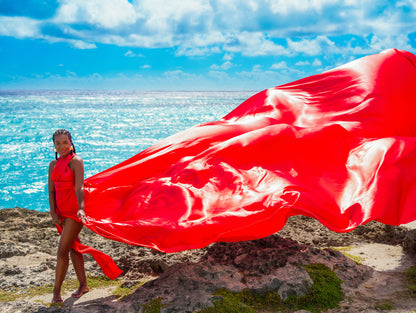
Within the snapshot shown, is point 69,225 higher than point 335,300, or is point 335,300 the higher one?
point 69,225

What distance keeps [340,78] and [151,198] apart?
283 cm

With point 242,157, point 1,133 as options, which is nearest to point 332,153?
point 242,157

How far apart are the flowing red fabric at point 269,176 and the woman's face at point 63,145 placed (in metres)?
0.47

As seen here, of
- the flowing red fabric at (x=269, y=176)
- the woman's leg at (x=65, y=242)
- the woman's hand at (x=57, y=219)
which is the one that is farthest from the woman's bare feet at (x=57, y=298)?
the flowing red fabric at (x=269, y=176)

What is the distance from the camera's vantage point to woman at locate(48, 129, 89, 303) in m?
3.23

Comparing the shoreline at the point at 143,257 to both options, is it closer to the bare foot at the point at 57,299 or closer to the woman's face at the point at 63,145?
the bare foot at the point at 57,299

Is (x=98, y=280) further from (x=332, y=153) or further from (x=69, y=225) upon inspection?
(x=332, y=153)

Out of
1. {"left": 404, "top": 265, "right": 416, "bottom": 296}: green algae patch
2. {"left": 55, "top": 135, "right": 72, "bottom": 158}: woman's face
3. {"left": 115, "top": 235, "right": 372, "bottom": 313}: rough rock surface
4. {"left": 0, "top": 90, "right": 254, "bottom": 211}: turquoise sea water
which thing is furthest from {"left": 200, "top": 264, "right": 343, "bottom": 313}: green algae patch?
{"left": 0, "top": 90, "right": 254, "bottom": 211}: turquoise sea water

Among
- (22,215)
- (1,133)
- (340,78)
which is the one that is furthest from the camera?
(1,133)

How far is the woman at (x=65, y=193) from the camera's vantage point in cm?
323

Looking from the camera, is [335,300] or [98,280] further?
[98,280]

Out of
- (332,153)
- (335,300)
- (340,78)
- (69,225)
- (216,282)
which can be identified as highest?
(340,78)

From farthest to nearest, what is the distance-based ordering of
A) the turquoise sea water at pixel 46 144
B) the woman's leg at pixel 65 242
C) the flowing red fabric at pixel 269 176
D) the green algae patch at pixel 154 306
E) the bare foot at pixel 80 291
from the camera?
the turquoise sea water at pixel 46 144
the bare foot at pixel 80 291
the woman's leg at pixel 65 242
the flowing red fabric at pixel 269 176
the green algae patch at pixel 154 306

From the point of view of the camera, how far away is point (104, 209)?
345 centimetres
